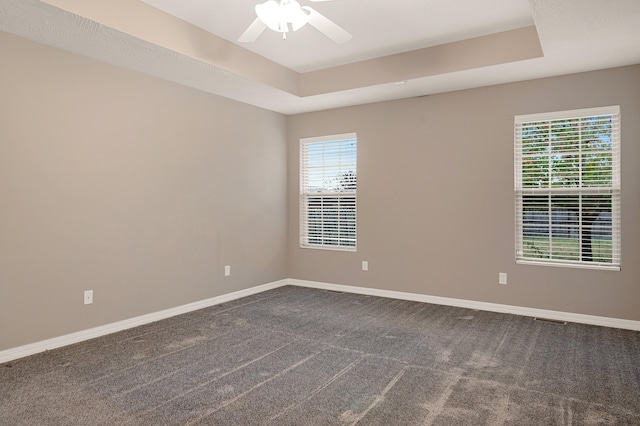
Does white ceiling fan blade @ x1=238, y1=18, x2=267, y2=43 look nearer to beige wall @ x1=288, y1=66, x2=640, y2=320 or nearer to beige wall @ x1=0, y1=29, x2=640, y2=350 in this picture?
beige wall @ x1=0, y1=29, x2=640, y2=350

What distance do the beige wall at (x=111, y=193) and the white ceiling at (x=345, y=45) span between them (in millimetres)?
303

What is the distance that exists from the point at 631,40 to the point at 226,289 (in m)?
4.64

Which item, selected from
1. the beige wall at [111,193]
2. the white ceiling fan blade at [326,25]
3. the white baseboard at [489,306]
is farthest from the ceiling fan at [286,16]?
the white baseboard at [489,306]

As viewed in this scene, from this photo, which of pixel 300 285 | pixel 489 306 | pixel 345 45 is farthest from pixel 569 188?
pixel 300 285

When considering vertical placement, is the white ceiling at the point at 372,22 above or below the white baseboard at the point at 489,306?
above

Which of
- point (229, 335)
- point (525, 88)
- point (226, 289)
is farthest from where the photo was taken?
point (226, 289)

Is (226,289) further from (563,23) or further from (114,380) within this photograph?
(563,23)

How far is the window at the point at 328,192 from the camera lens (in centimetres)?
550

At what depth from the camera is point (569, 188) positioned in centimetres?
407

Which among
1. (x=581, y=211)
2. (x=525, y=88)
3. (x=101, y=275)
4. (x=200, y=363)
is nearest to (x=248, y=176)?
(x=101, y=275)

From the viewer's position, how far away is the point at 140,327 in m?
3.87

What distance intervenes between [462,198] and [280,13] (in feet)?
9.75

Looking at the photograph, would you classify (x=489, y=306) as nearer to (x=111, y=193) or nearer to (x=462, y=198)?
(x=462, y=198)

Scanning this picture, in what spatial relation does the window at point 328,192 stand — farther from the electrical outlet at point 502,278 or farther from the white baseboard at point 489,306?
the electrical outlet at point 502,278
